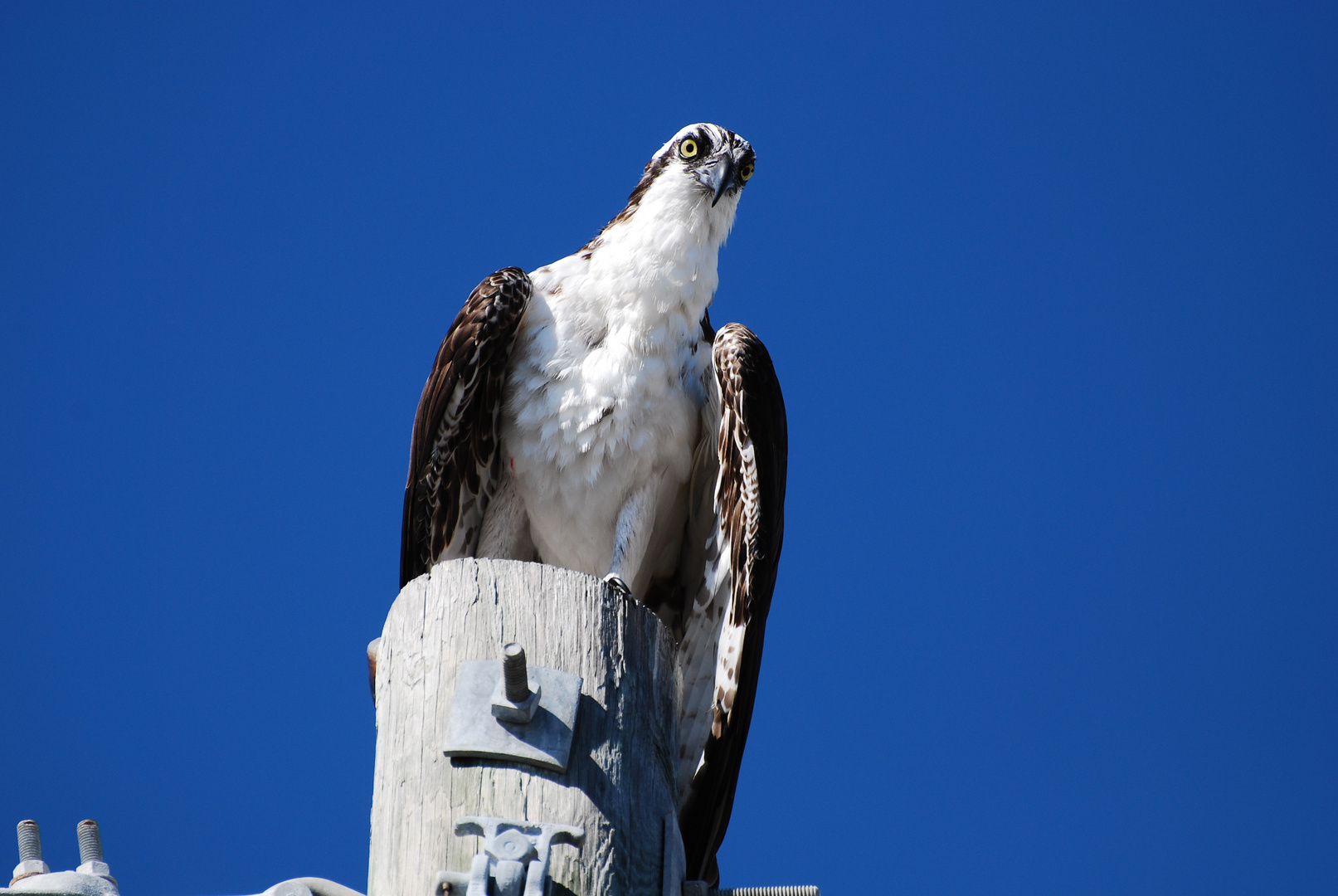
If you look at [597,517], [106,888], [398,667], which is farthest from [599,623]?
[597,517]

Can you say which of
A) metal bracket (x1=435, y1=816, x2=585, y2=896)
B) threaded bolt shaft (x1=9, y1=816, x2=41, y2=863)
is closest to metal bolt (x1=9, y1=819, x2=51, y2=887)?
threaded bolt shaft (x1=9, y1=816, x2=41, y2=863)

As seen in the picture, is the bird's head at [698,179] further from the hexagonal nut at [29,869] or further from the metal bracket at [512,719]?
the hexagonal nut at [29,869]

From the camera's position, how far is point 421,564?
6.05 meters

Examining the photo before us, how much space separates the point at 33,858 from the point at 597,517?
3.06m

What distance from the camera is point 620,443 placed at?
19.8 feet

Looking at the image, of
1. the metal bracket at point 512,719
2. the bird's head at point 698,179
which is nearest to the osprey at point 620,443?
the bird's head at point 698,179

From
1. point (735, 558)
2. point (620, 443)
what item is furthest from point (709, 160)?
point (735, 558)

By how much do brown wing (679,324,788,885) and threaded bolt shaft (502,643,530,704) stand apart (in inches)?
79.4

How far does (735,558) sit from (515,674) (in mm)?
2641

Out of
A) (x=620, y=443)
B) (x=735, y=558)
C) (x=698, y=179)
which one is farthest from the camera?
(x=698, y=179)

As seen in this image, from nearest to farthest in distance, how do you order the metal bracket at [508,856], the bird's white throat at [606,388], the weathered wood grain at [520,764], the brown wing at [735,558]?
the metal bracket at [508,856], the weathered wood grain at [520,764], the brown wing at [735,558], the bird's white throat at [606,388]

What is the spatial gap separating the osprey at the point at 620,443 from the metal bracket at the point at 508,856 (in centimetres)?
241

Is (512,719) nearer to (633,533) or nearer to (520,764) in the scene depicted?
(520,764)

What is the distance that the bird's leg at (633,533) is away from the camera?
6.08 metres
